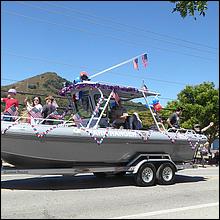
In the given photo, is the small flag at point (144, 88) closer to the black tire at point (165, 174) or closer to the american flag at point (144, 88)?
the american flag at point (144, 88)

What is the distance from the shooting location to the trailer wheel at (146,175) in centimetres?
1073

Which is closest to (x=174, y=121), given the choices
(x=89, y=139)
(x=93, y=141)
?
(x=93, y=141)

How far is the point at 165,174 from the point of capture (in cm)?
1134

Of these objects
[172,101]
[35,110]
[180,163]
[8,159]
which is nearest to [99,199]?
[8,159]

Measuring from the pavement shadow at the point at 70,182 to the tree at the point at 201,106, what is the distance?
541 inches

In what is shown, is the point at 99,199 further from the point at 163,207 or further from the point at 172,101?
the point at 172,101

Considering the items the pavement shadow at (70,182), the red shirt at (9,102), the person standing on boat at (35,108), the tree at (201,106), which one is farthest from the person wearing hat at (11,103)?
the tree at (201,106)

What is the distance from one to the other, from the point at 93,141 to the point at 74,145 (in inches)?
20.9

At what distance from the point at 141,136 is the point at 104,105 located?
1.34m

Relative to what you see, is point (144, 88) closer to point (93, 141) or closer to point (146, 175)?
point (146, 175)

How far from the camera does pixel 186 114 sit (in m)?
26.7

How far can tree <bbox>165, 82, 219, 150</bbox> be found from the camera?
1029 inches

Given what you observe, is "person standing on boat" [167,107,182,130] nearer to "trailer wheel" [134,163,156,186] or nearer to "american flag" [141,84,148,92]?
"american flag" [141,84,148,92]

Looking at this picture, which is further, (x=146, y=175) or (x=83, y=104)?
(x=83, y=104)
